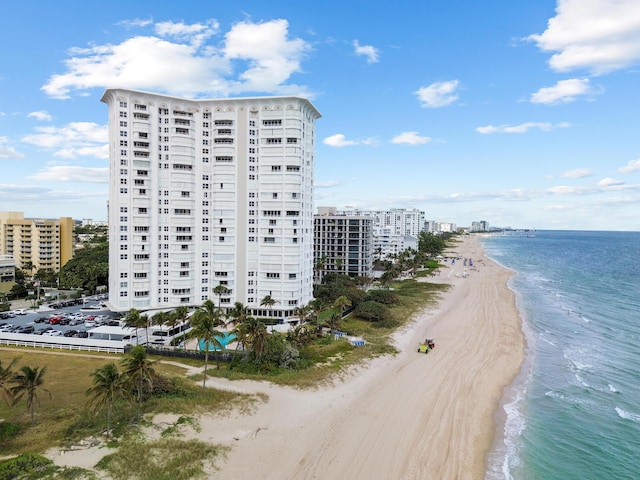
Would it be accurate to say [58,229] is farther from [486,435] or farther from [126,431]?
[486,435]

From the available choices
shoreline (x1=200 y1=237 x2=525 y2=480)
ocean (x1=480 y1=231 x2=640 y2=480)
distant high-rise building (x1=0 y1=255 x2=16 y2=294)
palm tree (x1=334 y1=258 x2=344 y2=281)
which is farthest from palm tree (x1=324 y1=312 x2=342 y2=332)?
distant high-rise building (x1=0 y1=255 x2=16 y2=294)

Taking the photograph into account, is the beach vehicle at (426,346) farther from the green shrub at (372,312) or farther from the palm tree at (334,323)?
the palm tree at (334,323)

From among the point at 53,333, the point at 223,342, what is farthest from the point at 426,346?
the point at 53,333

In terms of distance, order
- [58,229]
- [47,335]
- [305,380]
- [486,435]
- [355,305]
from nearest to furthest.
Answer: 1. [486,435]
2. [305,380]
3. [47,335]
4. [355,305]
5. [58,229]

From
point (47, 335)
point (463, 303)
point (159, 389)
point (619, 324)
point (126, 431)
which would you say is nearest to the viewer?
point (126, 431)

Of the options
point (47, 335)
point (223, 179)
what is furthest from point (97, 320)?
point (223, 179)

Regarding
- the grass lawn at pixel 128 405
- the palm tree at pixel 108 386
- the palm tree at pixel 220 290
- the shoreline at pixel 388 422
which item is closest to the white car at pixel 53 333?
the grass lawn at pixel 128 405

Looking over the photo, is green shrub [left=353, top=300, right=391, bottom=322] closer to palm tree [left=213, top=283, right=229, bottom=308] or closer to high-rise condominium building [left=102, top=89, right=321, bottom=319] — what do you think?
high-rise condominium building [left=102, top=89, right=321, bottom=319]
